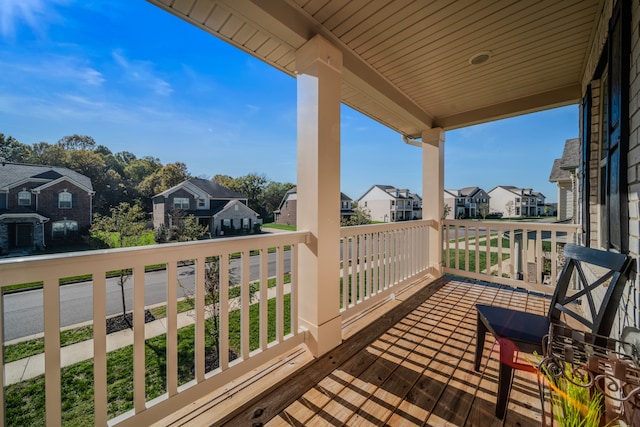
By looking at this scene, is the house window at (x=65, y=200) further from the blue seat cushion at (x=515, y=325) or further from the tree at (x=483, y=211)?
the tree at (x=483, y=211)

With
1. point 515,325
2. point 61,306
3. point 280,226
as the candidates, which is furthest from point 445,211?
point 61,306

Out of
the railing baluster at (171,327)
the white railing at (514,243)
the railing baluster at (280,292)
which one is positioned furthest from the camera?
the white railing at (514,243)

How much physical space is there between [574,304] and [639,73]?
298 cm

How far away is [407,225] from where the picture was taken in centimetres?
346

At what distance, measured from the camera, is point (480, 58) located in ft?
8.22

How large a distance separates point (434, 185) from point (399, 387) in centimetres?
300

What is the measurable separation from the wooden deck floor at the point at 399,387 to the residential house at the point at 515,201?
266cm

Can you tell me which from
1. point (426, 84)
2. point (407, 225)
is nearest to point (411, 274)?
point (407, 225)

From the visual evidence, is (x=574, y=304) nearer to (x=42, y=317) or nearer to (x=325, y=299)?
(x=325, y=299)

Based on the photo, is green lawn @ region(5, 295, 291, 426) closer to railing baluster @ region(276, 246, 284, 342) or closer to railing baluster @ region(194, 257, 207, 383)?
railing baluster @ region(194, 257, 207, 383)

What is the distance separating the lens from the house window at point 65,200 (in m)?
1.19

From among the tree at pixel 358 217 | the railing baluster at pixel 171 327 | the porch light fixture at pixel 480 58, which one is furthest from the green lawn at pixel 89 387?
the porch light fixture at pixel 480 58

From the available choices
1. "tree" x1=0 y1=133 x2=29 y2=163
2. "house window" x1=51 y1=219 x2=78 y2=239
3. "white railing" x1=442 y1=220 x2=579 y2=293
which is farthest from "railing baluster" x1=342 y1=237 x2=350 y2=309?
"white railing" x1=442 y1=220 x2=579 y2=293

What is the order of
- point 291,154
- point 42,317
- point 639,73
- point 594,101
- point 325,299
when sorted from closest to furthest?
point 42,317 → point 639,73 → point 325,299 → point 291,154 → point 594,101
